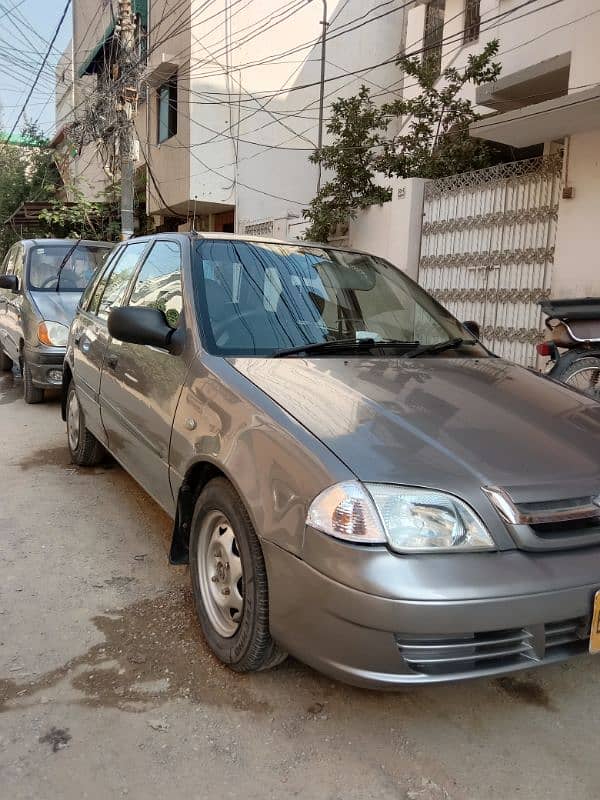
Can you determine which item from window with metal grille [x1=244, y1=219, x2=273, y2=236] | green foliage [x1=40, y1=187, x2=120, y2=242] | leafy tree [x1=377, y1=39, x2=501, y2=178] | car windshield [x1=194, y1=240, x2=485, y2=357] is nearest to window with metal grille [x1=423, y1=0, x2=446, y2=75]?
leafy tree [x1=377, y1=39, x2=501, y2=178]

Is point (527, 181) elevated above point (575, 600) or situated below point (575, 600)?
above

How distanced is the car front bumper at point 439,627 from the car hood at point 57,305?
19.0 ft

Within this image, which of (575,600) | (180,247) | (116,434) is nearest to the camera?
(575,600)

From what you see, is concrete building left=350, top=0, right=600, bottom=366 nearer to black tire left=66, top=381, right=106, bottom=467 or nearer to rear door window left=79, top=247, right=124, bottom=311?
rear door window left=79, top=247, right=124, bottom=311

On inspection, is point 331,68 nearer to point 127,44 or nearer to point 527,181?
point 127,44

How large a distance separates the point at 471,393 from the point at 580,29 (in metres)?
6.79

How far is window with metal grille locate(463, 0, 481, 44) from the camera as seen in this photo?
11.0 m

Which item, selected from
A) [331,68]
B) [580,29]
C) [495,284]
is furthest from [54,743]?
[331,68]

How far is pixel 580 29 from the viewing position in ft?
24.7

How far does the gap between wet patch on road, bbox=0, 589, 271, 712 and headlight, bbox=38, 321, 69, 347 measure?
4.65 m

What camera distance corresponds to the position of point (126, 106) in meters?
12.8

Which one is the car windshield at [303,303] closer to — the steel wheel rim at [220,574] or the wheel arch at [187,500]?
the wheel arch at [187,500]

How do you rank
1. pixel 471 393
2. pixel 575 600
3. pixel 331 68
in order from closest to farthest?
pixel 575 600 → pixel 471 393 → pixel 331 68

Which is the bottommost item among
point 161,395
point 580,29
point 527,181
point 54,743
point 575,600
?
point 54,743
